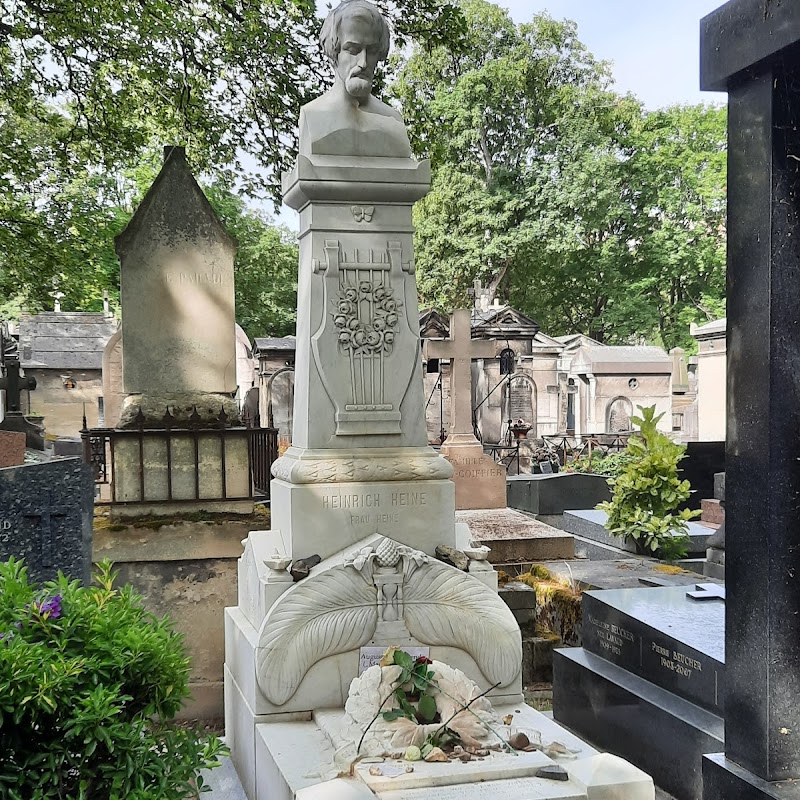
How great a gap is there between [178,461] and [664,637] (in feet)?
11.7

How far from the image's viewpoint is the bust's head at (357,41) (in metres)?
4.45

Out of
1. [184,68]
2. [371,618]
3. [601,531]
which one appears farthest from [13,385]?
[371,618]

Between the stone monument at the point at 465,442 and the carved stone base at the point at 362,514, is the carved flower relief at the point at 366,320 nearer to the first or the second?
the carved stone base at the point at 362,514

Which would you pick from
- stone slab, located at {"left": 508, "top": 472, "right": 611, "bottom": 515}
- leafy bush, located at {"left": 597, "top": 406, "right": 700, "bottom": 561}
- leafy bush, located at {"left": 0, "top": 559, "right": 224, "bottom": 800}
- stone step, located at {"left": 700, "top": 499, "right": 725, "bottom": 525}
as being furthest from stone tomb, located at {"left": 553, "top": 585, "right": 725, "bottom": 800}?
stone slab, located at {"left": 508, "top": 472, "right": 611, "bottom": 515}

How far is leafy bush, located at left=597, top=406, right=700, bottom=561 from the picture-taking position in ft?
28.6

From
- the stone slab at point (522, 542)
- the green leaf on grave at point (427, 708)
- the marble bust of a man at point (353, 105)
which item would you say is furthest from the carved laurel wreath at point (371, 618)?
the stone slab at point (522, 542)

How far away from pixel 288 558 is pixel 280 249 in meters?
30.9

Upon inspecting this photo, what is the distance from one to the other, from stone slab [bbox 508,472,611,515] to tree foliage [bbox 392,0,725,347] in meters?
16.8

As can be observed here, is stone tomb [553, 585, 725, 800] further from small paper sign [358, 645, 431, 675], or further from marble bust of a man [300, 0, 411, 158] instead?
marble bust of a man [300, 0, 411, 158]

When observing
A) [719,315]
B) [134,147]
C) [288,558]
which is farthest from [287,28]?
[719,315]

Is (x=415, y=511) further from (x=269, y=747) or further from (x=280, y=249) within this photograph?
(x=280, y=249)

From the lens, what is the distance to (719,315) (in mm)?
31766

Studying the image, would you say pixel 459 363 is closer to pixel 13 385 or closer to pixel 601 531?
pixel 601 531

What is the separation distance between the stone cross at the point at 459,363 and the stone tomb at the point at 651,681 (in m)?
5.38
